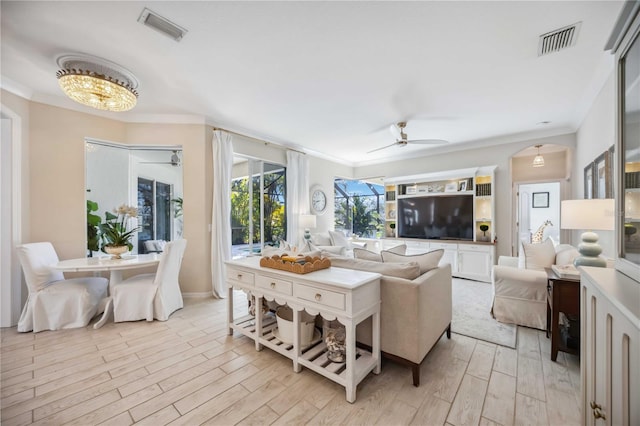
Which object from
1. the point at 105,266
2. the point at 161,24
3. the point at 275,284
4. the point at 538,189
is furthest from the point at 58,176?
the point at 538,189

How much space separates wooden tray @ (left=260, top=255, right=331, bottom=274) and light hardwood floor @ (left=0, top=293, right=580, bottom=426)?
0.82m

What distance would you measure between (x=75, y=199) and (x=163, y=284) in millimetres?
1720

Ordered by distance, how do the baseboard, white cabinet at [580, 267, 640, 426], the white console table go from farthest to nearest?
the baseboard
the white console table
white cabinet at [580, 267, 640, 426]

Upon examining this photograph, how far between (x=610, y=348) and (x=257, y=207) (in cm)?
453

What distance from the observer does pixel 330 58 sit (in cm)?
233

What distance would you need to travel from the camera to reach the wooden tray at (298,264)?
6.58 ft

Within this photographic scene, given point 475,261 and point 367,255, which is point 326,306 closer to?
A: point 367,255

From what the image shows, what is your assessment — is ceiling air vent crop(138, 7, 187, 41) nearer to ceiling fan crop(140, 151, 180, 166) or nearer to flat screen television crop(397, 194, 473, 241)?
ceiling fan crop(140, 151, 180, 166)

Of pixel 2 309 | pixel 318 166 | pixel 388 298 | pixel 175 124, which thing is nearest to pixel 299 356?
pixel 388 298

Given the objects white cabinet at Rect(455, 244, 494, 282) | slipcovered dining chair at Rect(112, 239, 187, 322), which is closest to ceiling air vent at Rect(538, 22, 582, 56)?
white cabinet at Rect(455, 244, 494, 282)

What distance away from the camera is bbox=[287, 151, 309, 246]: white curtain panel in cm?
515

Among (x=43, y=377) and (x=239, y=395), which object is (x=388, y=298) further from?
(x=43, y=377)

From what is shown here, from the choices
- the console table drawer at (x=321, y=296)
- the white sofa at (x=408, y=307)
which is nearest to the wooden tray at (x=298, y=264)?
the console table drawer at (x=321, y=296)

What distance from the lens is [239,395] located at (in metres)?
1.74
